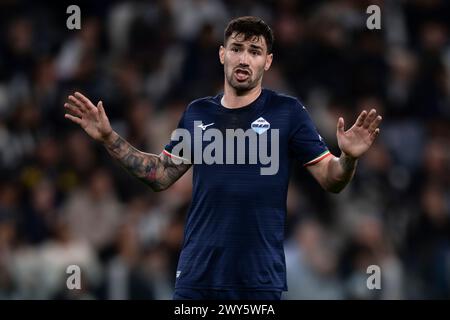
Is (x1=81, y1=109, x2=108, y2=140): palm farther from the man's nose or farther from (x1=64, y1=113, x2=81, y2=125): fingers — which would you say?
the man's nose

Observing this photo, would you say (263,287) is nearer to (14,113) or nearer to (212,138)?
(212,138)

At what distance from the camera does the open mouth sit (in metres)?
5.67

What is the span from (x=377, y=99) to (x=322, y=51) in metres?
0.71

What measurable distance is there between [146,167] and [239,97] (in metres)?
0.60

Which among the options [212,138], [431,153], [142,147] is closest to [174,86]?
[142,147]

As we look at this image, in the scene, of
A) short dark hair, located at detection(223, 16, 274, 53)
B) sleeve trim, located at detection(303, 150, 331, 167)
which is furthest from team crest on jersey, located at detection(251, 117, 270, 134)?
short dark hair, located at detection(223, 16, 274, 53)

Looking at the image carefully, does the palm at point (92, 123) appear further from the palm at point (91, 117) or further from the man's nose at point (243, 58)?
the man's nose at point (243, 58)

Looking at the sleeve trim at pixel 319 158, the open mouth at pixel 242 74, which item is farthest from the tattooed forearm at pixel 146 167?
the sleeve trim at pixel 319 158

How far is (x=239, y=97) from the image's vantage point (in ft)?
18.8

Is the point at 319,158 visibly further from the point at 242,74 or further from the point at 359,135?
the point at 242,74

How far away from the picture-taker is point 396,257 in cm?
928

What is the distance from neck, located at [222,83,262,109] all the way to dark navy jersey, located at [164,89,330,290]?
9 centimetres

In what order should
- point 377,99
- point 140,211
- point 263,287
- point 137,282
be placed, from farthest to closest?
point 377,99 < point 140,211 < point 137,282 < point 263,287

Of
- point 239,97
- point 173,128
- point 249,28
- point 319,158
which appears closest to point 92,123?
point 239,97
